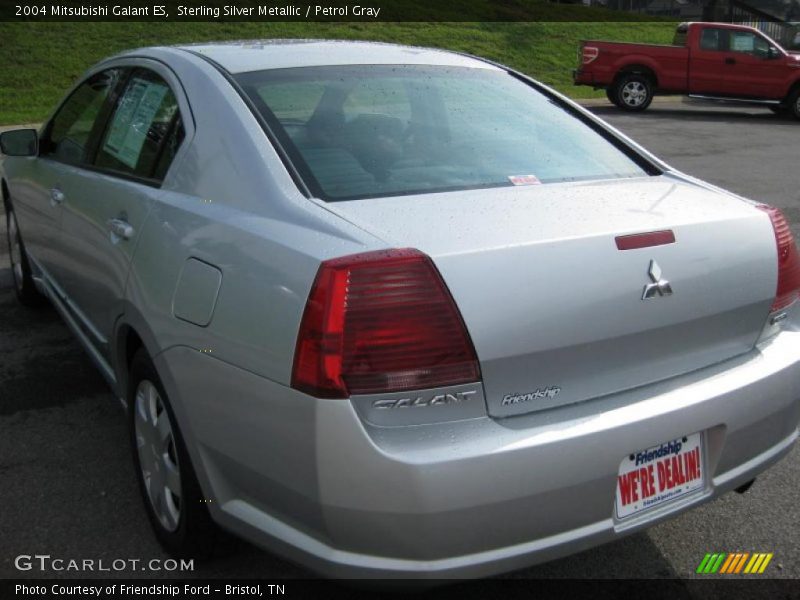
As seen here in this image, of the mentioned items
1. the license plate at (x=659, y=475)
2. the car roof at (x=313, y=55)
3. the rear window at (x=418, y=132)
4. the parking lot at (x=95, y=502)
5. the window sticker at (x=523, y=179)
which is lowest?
the parking lot at (x=95, y=502)

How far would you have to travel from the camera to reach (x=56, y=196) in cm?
411

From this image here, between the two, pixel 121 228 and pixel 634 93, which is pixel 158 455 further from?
pixel 634 93

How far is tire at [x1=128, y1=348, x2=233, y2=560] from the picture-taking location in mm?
2771

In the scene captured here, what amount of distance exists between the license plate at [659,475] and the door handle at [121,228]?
70.2 inches

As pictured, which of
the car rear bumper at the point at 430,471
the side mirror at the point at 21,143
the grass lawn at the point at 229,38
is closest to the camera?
the car rear bumper at the point at 430,471

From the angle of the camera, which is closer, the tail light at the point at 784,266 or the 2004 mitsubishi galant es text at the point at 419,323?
the 2004 mitsubishi galant es text at the point at 419,323

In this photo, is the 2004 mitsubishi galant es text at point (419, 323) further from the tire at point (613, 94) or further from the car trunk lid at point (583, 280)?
the tire at point (613, 94)

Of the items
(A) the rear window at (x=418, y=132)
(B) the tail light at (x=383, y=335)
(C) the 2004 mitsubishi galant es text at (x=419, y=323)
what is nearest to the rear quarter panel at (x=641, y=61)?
(A) the rear window at (x=418, y=132)

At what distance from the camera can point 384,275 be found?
2.21 meters

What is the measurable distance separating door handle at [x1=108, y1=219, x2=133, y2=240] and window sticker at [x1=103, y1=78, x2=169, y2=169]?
25cm

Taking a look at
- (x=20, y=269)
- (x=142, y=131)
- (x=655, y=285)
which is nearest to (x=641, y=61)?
(x=20, y=269)

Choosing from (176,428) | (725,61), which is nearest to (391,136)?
(176,428)

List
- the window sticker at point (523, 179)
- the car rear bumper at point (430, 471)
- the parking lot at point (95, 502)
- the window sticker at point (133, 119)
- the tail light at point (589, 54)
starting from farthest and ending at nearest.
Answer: the tail light at point (589, 54), the window sticker at point (133, 119), the parking lot at point (95, 502), the window sticker at point (523, 179), the car rear bumper at point (430, 471)

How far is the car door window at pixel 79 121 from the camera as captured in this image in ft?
13.2
